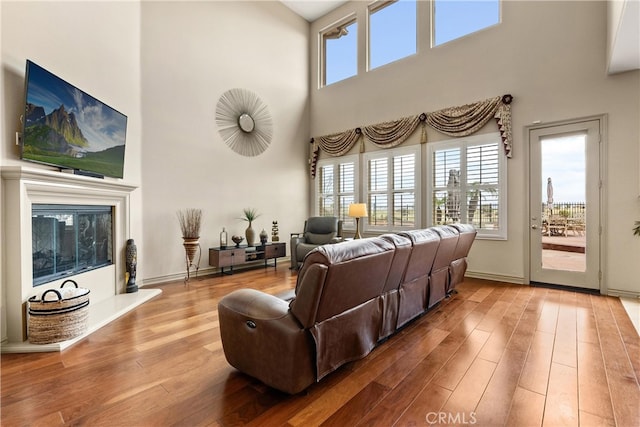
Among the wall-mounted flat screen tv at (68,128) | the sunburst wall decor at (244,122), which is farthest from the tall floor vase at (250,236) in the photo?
the wall-mounted flat screen tv at (68,128)

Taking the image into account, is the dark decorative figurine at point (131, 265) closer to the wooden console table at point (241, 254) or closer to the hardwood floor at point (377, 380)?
the hardwood floor at point (377, 380)

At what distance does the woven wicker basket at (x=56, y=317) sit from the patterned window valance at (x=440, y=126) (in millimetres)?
5238

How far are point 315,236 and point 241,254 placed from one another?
1.41m

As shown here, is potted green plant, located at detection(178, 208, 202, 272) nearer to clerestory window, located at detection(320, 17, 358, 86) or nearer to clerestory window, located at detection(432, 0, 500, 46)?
clerestory window, located at detection(320, 17, 358, 86)

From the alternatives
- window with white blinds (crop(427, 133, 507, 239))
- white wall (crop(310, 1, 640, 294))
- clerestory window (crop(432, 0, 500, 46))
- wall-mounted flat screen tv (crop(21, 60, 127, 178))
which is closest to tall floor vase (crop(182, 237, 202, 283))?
wall-mounted flat screen tv (crop(21, 60, 127, 178))

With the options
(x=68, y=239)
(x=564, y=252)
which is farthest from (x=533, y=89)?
(x=68, y=239)

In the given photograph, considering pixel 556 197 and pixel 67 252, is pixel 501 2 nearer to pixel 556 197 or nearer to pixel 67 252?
pixel 556 197

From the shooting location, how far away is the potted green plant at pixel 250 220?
5456 millimetres

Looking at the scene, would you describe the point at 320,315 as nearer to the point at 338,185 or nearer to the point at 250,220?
the point at 250,220

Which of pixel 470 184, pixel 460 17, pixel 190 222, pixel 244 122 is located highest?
pixel 460 17

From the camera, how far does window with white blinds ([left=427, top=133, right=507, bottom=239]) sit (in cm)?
470

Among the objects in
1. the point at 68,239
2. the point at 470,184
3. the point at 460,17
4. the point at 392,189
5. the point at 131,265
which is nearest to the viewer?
the point at 68,239

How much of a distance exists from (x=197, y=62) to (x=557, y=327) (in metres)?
6.07

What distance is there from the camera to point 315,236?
5.73 meters
